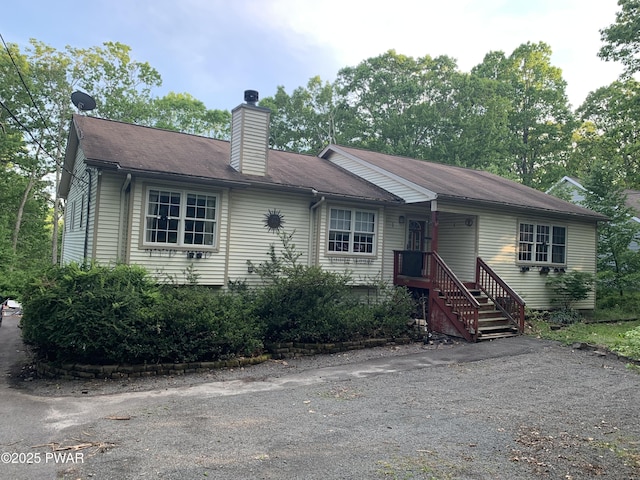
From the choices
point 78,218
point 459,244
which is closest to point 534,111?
point 459,244

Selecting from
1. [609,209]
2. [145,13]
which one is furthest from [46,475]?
[609,209]

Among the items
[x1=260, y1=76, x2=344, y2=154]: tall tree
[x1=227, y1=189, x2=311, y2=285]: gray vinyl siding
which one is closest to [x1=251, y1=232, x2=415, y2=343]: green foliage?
[x1=227, y1=189, x2=311, y2=285]: gray vinyl siding

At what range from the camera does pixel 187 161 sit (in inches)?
472

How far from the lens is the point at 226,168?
12469 mm

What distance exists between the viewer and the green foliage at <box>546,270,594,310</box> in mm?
14766

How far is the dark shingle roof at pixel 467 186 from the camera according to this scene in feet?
44.1

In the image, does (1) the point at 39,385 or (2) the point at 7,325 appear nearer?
(1) the point at 39,385

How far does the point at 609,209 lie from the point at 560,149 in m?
19.1

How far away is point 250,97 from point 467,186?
744 cm

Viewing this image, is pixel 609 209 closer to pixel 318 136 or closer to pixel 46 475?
pixel 46 475

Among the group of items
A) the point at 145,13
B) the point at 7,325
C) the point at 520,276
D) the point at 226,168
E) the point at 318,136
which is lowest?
the point at 7,325

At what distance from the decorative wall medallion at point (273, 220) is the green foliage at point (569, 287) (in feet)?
29.7

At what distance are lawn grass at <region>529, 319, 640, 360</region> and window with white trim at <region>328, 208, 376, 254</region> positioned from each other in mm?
5062

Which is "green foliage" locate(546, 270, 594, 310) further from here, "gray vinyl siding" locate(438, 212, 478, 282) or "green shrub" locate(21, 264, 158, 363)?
"green shrub" locate(21, 264, 158, 363)
